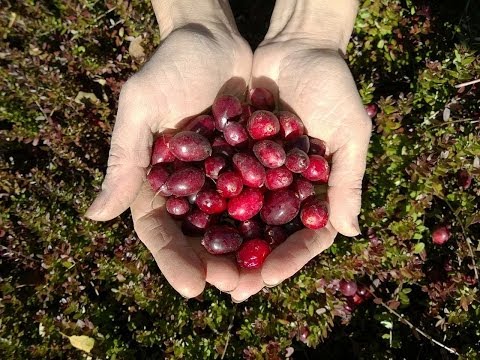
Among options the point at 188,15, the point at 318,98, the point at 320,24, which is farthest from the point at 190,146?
the point at 320,24

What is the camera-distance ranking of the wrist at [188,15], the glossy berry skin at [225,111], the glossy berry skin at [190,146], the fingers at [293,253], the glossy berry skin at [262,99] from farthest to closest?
the wrist at [188,15] < the glossy berry skin at [262,99] < the glossy berry skin at [225,111] < the glossy berry skin at [190,146] < the fingers at [293,253]

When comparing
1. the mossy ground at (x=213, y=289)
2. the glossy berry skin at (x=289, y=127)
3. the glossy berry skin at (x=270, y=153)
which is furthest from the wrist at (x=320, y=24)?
the glossy berry skin at (x=270, y=153)

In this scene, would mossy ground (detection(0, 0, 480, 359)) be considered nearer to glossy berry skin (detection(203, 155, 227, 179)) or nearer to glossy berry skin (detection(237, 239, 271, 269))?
glossy berry skin (detection(237, 239, 271, 269))

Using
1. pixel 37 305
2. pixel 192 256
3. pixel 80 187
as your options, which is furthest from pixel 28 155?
pixel 192 256

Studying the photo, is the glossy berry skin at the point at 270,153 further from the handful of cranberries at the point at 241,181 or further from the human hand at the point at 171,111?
the human hand at the point at 171,111

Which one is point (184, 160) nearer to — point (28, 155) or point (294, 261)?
point (294, 261)
